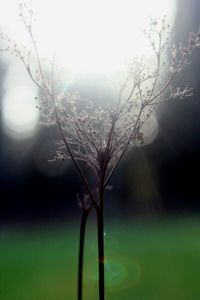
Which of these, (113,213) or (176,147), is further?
(176,147)

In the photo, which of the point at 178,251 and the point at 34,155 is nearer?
the point at 178,251

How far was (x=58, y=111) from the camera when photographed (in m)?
5.43

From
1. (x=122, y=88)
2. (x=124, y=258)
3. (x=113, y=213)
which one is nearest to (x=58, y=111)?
(x=122, y=88)

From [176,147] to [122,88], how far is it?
32155 millimetres

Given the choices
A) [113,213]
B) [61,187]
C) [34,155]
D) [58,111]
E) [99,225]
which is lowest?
[99,225]

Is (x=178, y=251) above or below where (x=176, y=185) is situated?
below

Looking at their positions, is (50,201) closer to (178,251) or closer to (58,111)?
(178,251)

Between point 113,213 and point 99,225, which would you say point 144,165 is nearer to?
point 113,213

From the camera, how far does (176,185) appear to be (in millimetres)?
36281

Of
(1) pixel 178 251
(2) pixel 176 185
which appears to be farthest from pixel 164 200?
(1) pixel 178 251

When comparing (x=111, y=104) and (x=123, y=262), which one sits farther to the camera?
(x=123, y=262)

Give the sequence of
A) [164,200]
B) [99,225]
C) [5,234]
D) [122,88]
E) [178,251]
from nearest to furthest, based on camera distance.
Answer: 1. [99,225]
2. [122,88]
3. [178,251]
4. [5,234]
5. [164,200]

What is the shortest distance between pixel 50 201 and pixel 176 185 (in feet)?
29.5

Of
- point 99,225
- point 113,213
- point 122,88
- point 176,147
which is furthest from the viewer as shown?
point 176,147
